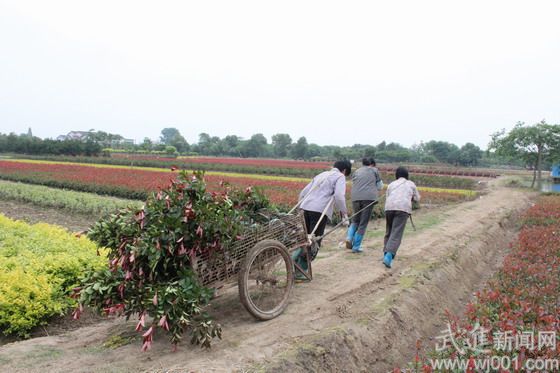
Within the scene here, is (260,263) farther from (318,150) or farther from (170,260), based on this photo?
(318,150)

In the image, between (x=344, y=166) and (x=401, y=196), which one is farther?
(x=401, y=196)

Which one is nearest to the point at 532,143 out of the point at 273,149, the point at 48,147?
the point at 48,147

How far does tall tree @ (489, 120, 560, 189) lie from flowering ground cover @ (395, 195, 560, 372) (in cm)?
2637

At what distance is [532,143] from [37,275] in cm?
3323

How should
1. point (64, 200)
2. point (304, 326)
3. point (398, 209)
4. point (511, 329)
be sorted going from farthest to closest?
point (64, 200) → point (398, 209) → point (304, 326) → point (511, 329)

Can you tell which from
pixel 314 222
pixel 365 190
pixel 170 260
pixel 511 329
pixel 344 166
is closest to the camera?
pixel 170 260

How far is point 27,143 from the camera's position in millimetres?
56438

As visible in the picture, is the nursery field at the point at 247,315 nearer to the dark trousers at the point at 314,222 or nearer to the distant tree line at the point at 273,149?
the dark trousers at the point at 314,222

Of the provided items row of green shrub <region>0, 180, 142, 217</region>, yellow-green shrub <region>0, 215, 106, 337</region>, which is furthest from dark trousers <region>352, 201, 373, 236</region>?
row of green shrub <region>0, 180, 142, 217</region>

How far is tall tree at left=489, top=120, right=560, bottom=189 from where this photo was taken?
29.0 metres

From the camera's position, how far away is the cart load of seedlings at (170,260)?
3.81 m

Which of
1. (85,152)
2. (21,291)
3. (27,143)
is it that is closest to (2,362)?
(21,291)

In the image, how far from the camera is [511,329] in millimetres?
4285

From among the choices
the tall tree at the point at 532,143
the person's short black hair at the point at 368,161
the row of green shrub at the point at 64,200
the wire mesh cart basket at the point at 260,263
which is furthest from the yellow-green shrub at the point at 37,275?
the tall tree at the point at 532,143
